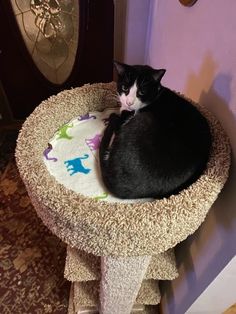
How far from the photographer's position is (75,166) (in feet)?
2.12

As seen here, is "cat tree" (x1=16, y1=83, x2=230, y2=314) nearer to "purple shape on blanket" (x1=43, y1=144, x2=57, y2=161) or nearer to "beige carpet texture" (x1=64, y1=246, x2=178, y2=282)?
"purple shape on blanket" (x1=43, y1=144, x2=57, y2=161)

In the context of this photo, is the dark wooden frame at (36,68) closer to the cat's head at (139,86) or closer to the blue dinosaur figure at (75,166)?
the cat's head at (139,86)

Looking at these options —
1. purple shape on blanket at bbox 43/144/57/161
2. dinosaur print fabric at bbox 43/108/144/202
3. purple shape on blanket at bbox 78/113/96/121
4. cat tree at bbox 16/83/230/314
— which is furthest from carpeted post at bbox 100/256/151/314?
purple shape on blanket at bbox 78/113/96/121

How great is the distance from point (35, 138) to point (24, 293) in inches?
29.0

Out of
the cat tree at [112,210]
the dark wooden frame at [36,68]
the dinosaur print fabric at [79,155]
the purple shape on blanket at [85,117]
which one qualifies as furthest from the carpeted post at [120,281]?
the dark wooden frame at [36,68]

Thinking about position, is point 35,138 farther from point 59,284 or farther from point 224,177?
point 59,284

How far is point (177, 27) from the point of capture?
875 millimetres

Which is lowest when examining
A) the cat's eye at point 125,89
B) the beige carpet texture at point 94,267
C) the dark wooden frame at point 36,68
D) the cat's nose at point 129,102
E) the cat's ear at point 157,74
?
the beige carpet texture at point 94,267

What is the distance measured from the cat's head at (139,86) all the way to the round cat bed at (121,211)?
0.20m

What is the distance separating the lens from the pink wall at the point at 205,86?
56cm

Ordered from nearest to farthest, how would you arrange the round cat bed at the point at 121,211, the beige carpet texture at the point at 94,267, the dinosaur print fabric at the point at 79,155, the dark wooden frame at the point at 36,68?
the round cat bed at the point at 121,211
the dinosaur print fabric at the point at 79,155
the beige carpet texture at the point at 94,267
the dark wooden frame at the point at 36,68

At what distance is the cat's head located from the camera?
708 millimetres

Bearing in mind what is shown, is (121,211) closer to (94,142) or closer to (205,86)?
(94,142)

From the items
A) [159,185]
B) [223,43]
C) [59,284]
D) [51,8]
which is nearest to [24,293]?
[59,284]
